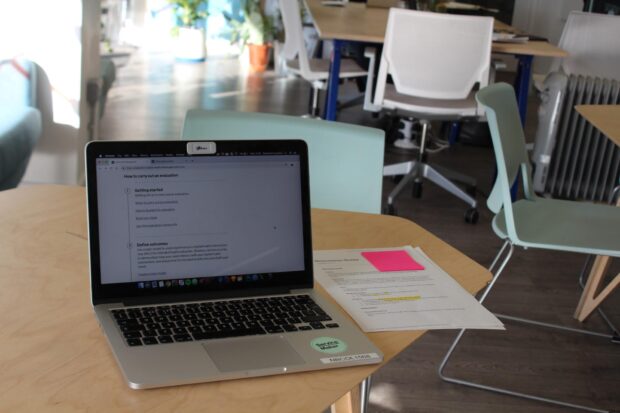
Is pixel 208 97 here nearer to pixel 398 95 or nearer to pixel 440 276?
pixel 398 95

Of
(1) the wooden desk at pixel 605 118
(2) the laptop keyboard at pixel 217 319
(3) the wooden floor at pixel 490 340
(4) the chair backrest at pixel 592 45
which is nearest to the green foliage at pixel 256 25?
(3) the wooden floor at pixel 490 340

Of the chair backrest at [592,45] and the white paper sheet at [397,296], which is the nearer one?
the white paper sheet at [397,296]

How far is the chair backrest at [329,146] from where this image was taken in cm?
194

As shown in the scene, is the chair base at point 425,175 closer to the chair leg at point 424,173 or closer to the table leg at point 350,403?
the chair leg at point 424,173

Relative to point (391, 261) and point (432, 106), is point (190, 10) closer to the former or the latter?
point (432, 106)

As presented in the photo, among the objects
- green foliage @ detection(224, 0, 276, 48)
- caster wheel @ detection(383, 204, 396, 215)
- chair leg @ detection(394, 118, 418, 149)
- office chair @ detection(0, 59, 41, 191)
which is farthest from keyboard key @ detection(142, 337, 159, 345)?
green foliage @ detection(224, 0, 276, 48)

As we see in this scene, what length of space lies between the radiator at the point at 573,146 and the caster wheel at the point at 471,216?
24.2 inches

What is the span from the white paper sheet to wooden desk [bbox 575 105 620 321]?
1.72m

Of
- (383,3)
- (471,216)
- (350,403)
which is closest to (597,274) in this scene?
(471,216)

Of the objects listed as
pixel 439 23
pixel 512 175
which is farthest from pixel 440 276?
pixel 439 23

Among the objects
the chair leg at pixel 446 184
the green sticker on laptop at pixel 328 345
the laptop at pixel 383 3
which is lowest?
the chair leg at pixel 446 184

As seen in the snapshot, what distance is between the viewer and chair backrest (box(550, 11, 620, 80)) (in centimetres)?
459

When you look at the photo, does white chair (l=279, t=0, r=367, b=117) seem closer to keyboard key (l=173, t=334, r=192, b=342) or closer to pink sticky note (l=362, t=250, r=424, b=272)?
pink sticky note (l=362, t=250, r=424, b=272)

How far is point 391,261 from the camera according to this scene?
1465 mm
